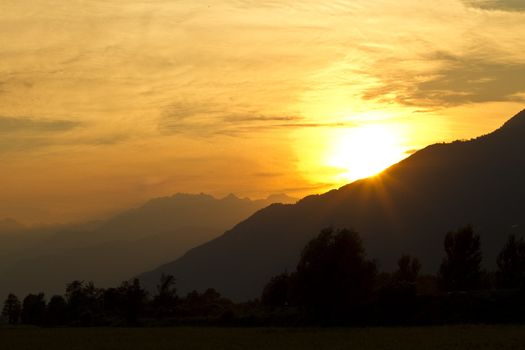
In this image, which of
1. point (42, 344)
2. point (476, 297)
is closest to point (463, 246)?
point (476, 297)

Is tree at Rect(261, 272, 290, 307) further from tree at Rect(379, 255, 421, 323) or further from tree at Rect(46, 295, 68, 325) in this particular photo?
tree at Rect(379, 255, 421, 323)

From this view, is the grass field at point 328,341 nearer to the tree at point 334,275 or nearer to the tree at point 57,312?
the tree at point 334,275

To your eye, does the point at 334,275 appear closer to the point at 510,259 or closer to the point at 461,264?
the point at 461,264

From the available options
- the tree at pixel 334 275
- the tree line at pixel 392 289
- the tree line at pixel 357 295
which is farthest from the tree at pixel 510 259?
the tree at pixel 334 275

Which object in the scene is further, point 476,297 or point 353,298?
point 353,298

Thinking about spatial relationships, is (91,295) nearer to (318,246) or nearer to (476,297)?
(318,246)

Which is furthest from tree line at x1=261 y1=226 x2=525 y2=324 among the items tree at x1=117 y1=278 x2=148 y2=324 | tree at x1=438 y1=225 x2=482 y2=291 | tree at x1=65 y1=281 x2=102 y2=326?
tree at x1=65 y1=281 x2=102 y2=326

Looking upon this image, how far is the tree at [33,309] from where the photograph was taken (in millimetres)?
184500

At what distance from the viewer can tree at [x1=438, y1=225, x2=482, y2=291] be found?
4865 inches

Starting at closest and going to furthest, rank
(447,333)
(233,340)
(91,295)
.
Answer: (447,333) → (233,340) → (91,295)

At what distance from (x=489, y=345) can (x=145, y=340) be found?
3828 centimetres

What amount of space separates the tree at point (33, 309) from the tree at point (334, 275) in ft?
339

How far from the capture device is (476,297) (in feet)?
261

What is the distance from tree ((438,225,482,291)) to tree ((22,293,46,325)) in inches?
4066
